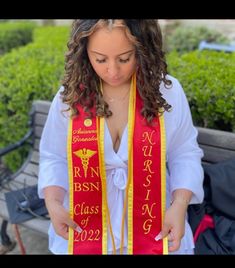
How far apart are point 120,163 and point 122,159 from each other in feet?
0.07

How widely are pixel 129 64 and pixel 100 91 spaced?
0.89 feet

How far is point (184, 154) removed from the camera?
212cm

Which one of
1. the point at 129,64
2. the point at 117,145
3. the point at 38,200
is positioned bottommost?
the point at 38,200

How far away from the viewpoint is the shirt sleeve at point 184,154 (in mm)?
2072

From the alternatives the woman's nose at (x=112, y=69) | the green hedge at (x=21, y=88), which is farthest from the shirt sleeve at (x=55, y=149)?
the green hedge at (x=21, y=88)

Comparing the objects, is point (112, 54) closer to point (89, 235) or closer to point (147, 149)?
point (147, 149)

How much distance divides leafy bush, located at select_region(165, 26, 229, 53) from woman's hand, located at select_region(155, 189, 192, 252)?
5097 mm

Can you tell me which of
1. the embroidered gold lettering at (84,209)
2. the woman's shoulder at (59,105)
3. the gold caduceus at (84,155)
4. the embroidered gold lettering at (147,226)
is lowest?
the embroidered gold lettering at (147,226)

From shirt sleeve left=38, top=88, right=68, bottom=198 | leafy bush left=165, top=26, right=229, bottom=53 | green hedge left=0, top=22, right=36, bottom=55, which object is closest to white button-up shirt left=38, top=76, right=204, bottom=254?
shirt sleeve left=38, top=88, right=68, bottom=198

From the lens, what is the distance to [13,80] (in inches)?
138

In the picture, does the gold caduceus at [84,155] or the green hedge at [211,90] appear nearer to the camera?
the gold caduceus at [84,155]

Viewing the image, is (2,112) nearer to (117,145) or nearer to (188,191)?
(117,145)

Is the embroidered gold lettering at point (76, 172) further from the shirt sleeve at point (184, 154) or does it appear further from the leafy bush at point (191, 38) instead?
the leafy bush at point (191, 38)
